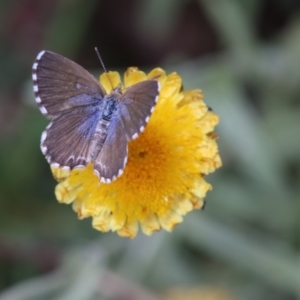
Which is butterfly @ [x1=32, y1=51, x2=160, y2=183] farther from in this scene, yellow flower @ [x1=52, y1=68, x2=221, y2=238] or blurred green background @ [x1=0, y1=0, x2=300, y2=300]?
blurred green background @ [x1=0, y1=0, x2=300, y2=300]

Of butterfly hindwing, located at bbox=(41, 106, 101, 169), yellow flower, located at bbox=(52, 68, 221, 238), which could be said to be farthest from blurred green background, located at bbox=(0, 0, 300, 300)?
butterfly hindwing, located at bbox=(41, 106, 101, 169)

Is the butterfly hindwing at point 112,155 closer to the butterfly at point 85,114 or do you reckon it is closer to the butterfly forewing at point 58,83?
the butterfly at point 85,114

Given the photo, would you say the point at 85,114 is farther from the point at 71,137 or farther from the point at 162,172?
the point at 162,172

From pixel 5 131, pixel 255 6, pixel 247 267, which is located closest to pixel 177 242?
pixel 247 267

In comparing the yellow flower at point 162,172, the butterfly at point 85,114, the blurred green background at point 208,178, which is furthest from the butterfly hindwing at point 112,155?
the blurred green background at point 208,178

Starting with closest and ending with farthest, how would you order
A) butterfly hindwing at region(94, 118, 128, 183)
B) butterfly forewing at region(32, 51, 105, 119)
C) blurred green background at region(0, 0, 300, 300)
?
butterfly hindwing at region(94, 118, 128, 183), butterfly forewing at region(32, 51, 105, 119), blurred green background at region(0, 0, 300, 300)

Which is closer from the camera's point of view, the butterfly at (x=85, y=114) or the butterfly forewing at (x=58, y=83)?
the butterfly at (x=85, y=114)
